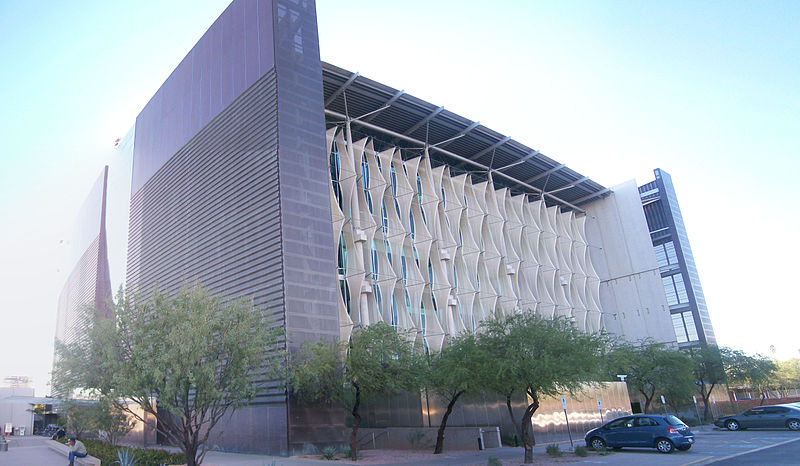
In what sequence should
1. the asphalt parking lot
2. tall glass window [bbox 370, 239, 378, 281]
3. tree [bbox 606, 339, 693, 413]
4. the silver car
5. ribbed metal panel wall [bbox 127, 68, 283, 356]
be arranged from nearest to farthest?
the asphalt parking lot < ribbed metal panel wall [bbox 127, 68, 283, 356] < the silver car < tall glass window [bbox 370, 239, 378, 281] < tree [bbox 606, 339, 693, 413]

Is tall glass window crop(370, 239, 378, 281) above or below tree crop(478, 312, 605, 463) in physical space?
above

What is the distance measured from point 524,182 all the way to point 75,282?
175ft

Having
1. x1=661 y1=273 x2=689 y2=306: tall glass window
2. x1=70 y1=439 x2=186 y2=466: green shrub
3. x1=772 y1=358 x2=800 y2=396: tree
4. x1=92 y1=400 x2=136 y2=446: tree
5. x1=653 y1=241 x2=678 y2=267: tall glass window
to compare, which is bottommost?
x1=772 y1=358 x2=800 y2=396: tree

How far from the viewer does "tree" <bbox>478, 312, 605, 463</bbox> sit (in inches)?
814

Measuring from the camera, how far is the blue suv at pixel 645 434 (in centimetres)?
2189

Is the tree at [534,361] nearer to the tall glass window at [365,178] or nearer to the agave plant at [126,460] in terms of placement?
the agave plant at [126,460]

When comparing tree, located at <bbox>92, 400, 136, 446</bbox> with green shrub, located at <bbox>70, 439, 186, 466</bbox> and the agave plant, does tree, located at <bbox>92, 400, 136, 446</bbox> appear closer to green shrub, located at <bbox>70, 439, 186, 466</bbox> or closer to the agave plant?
green shrub, located at <bbox>70, 439, 186, 466</bbox>

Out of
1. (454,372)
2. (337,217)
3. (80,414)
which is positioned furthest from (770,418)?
(80,414)

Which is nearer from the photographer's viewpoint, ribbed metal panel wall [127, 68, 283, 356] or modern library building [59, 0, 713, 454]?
modern library building [59, 0, 713, 454]

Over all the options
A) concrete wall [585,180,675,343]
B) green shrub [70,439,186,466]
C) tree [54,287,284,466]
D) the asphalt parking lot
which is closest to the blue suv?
the asphalt parking lot

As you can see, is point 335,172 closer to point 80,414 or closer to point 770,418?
point 80,414

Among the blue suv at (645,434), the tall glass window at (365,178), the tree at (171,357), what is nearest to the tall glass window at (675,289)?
the tall glass window at (365,178)

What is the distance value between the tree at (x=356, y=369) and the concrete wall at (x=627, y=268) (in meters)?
44.0

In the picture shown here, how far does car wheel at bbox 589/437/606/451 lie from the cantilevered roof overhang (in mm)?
26908
